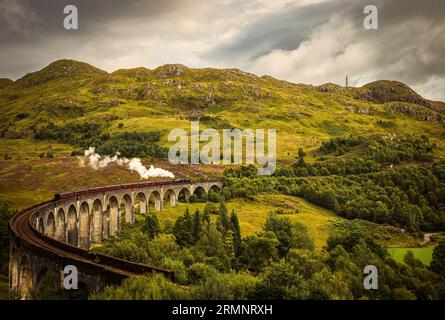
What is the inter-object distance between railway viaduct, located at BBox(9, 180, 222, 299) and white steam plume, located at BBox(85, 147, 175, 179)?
14.2 meters

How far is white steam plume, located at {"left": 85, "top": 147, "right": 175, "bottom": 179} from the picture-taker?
396ft

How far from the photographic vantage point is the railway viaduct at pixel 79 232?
110 ft

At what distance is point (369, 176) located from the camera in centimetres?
13788

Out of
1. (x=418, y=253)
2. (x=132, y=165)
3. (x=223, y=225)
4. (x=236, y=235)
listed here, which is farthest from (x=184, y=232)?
(x=132, y=165)

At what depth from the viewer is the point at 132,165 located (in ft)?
411

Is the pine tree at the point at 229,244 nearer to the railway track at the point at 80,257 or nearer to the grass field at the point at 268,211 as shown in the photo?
the grass field at the point at 268,211

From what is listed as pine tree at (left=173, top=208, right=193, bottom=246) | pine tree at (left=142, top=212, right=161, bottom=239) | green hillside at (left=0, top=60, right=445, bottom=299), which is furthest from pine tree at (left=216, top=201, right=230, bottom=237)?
pine tree at (left=142, top=212, right=161, bottom=239)

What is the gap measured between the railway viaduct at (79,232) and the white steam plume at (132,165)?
46.4 ft

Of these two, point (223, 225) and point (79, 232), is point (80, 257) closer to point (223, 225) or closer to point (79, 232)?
point (79, 232)

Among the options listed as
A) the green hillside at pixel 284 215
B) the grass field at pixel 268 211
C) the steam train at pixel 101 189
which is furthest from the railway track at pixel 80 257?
the grass field at pixel 268 211

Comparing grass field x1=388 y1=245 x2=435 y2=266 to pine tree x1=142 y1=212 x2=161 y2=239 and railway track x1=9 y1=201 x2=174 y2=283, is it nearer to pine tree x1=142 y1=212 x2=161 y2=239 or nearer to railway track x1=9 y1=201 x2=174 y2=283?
pine tree x1=142 y1=212 x2=161 y2=239

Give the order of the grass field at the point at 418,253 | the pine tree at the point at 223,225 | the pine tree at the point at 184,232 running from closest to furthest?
the pine tree at the point at 184,232 → the pine tree at the point at 223,225 → the grass field at the point at 418,253

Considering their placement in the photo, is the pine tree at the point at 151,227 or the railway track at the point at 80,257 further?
the pine tree at the point at 151,227
